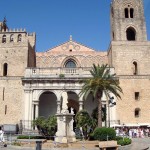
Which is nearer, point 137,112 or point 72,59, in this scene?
point 137,112

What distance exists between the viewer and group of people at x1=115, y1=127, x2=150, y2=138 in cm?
3234

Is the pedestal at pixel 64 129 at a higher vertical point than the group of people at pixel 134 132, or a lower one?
higher

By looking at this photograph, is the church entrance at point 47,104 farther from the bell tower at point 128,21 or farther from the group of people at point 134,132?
the bell tower at point 128,21

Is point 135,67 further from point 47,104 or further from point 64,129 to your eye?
point 64,129

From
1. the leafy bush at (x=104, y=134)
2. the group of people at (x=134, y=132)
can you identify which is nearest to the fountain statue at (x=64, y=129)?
the leafy bush at (x=104, y=134)

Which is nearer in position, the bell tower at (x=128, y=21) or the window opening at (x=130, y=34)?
the bell tower at (x=128, y=21)

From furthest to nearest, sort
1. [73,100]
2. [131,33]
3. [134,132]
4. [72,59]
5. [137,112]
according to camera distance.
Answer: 1. [72,59]
2. [131,33]
3. [73,100]
4. [137,112]
5. [134,132]

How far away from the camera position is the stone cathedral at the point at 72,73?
3559 cm

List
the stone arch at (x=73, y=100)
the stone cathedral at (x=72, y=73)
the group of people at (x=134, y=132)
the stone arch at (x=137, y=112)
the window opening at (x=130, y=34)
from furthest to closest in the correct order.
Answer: the window opening at (x=130, y=34), the stone arch at (x=73, y=100), the stone arch at (x=137, y=112), the stone cathedral at (x=72, y=73), the group of people at (x=134, y=132)

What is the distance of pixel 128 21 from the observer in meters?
40.2

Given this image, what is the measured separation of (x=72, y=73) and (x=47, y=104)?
5558mm

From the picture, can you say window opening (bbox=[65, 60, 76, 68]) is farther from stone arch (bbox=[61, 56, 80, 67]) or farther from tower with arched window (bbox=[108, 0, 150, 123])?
tower with arched window (bbox=[108, 0, 150, 123])

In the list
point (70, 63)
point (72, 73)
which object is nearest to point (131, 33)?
point (70, 63)

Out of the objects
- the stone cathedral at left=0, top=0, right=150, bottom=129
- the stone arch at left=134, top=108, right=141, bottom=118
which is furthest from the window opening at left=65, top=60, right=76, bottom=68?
the stone arch at left=134, top=108, right=141, bottom=118
